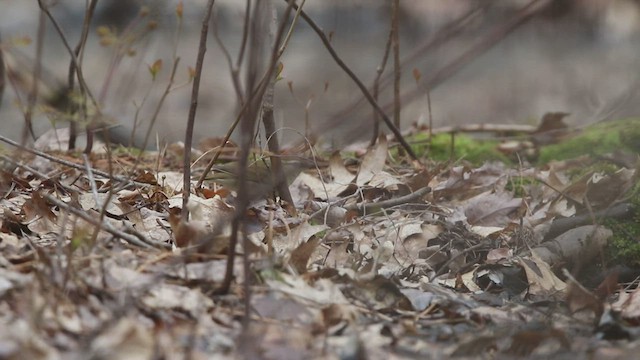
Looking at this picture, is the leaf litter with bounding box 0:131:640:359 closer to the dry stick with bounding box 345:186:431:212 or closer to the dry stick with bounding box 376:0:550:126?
the dry stick with bounding box 345:186:431:212

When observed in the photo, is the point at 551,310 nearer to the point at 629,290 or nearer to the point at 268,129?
the point at 629,290

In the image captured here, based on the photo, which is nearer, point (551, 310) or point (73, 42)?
point (551, 310)

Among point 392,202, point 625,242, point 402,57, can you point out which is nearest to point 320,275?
point 392,202

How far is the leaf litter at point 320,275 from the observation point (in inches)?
73.9

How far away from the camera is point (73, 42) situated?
768cm

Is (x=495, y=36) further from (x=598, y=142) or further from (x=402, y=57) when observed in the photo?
(x=402, y=57)

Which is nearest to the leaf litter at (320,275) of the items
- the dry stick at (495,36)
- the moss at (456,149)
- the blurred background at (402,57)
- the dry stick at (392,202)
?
the dry stick at (392,202)

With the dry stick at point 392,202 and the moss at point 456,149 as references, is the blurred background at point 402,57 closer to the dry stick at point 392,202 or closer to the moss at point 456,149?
the moss at point 456,149

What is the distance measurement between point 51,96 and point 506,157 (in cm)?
222

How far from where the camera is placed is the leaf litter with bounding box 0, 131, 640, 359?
1877mm

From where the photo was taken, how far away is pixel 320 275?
2.30 meters

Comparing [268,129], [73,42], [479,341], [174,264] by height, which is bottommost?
[479,341]

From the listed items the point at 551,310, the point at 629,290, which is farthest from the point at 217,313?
the point at 629,290

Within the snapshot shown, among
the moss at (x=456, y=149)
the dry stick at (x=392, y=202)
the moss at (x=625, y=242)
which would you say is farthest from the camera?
the moss at (x=456, y=149)
